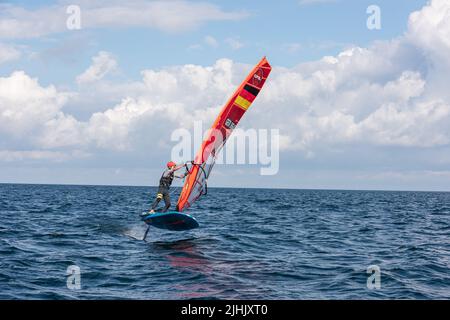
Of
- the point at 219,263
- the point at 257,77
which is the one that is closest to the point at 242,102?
the point at 257,77

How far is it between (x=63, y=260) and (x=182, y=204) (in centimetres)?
635

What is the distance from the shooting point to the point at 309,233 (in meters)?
26.0

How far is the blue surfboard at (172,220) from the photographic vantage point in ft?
64.6

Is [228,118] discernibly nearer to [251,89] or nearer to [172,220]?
[251,89]

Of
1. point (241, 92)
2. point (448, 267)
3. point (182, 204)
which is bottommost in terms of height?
point (448, 267)

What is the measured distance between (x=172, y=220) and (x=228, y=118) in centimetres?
470

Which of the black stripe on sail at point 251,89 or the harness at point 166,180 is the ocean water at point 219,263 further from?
the black stripe on sail at point 251,89

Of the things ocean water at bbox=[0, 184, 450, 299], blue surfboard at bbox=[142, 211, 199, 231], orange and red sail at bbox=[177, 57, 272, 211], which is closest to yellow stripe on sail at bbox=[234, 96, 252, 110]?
orange and red sail at bbox=[177, 57, 272, 211]

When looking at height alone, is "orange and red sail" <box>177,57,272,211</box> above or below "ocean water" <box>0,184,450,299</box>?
above

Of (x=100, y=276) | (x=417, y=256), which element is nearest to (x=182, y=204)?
(x=100, y=276)

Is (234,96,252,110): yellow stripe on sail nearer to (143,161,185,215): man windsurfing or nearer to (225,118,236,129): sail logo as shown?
(225,118,236,129): sail logo

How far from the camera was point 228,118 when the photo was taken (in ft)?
69.8

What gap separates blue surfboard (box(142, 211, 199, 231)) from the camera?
1969 cm
